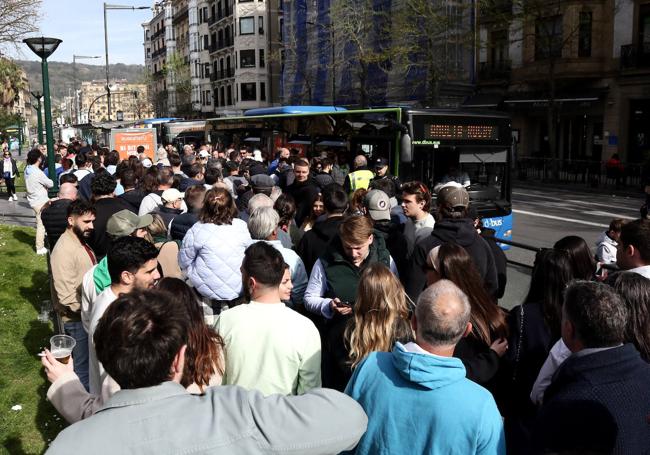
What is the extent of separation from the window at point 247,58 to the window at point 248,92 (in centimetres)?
187

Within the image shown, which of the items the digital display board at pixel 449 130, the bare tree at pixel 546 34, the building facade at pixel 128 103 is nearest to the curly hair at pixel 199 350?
the digital display board at pixel 449 130

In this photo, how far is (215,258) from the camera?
525 cm

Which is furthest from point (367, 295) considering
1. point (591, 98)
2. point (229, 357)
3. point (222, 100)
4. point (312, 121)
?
point (222, 100)

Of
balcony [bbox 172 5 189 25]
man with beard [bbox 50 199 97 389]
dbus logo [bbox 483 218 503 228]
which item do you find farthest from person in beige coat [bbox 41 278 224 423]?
balcony [bbox 172 5 189 25]

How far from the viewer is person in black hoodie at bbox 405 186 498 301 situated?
5074 mm

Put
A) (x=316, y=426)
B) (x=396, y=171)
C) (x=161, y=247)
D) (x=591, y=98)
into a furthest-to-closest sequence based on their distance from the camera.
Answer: (x=591, y=98), (x=396, y=171), (x=161, y=247), (x=316, y=426)

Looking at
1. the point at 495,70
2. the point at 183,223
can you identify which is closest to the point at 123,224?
the point at 183,223

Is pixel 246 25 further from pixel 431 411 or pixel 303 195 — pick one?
pixel 431 411

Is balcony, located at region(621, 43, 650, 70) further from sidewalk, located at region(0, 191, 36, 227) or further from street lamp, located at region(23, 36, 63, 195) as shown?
street lamp, located at region(23, 36, 63, 195)

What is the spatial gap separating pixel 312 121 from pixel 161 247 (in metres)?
13.2

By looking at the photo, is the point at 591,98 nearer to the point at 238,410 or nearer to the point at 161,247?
the point at 161,247

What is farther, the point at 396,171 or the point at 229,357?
the point at 396,171

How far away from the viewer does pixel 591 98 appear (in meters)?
31.3

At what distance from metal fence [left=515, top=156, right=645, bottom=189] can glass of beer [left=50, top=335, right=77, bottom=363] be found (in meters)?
25.3
